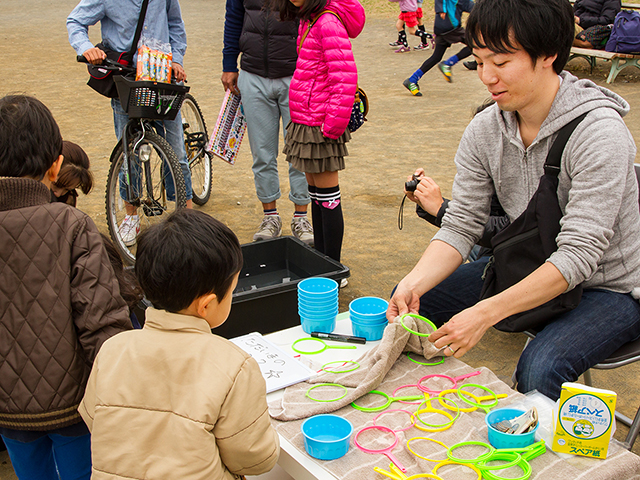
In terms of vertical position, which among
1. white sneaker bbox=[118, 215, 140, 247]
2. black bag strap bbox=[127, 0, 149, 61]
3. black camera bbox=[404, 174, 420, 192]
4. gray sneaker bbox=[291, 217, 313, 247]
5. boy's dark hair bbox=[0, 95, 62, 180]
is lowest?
white sneaker bbox=[118, 215, 140, 247]

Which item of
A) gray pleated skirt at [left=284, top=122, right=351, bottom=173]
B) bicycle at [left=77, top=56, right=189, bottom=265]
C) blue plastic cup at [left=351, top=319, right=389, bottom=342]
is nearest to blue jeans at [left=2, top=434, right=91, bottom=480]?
blue plastic cup at [left=351, top=319, right=389, bottom=342]

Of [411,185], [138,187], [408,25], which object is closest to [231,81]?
[138,187]

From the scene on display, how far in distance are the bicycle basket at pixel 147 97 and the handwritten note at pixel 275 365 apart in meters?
1.74

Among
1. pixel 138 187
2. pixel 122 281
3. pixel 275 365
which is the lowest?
pixel 138 187

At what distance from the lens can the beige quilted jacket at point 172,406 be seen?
1.10m

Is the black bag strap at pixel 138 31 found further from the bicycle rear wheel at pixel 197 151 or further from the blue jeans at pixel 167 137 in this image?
the bicycle rear wheel at pixel 197 151

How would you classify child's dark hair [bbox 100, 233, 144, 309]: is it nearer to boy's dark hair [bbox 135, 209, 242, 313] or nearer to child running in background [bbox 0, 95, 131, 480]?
child running in background [bbox 0, 95, 131, 480]

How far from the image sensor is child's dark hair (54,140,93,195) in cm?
222

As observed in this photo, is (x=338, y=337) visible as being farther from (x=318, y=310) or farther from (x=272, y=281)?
(x=272, y=281)

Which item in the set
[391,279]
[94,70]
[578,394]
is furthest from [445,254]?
[94,70]

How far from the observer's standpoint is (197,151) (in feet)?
13.8

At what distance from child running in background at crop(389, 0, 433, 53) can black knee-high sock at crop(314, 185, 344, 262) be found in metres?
7.53

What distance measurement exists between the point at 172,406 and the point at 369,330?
80 centimetres

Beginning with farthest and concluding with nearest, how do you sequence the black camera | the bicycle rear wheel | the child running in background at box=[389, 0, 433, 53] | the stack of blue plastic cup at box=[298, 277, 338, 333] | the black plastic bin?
the child running in background at box=[389, 0, 433, 53] < the bicycle rear wheel < the black plastic bin < the black camera < the stack of blue plastic cup at box=[298, 277, 338, 333]
